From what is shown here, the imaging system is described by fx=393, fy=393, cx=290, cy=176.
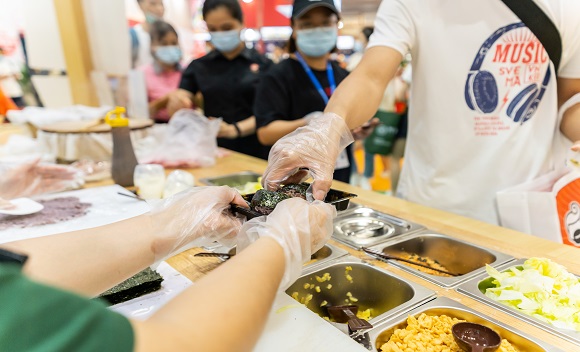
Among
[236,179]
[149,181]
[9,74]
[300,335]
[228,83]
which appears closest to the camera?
[300,335]

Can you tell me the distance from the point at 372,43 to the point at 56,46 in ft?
13.5

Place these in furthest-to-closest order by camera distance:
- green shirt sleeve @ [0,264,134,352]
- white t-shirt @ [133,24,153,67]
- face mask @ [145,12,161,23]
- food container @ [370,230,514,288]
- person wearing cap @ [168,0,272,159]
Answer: white t-shirt @ [133,24,153,67] < face mask @ [145,12,161,23] < person wearing cap @ [168,0,272,159] < food container @ [370,230,514,288] < green shirt sleeve @ [0,264,134,352]

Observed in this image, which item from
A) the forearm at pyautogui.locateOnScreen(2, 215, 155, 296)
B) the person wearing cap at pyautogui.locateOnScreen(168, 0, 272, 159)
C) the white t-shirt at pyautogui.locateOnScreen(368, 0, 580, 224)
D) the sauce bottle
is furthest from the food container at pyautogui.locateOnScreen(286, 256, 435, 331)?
the person wearing cap at pyautogui.locateOnScreen(168, 0, 272, 159)

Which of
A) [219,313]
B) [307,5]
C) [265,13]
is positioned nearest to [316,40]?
[307,5]

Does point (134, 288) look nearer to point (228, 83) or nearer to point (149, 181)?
point (149, 181)

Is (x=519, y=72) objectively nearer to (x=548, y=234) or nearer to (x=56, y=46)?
(x=548, y=234)

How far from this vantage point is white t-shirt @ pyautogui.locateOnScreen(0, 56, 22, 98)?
4.87 m

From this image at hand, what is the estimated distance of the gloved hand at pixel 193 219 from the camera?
1.11 metres

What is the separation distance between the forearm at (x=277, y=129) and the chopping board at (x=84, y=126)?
0.89 m

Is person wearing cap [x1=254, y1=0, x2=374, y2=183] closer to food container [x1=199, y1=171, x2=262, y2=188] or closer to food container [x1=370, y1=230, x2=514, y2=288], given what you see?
food container [x1=199, y1=171, x2=262, y2=188]

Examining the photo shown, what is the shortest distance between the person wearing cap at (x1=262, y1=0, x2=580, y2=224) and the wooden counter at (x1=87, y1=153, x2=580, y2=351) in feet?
0.72

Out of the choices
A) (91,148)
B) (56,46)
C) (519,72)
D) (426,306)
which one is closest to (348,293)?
(426,306)

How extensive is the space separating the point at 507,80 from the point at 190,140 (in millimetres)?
2008

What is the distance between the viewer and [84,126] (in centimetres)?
277
